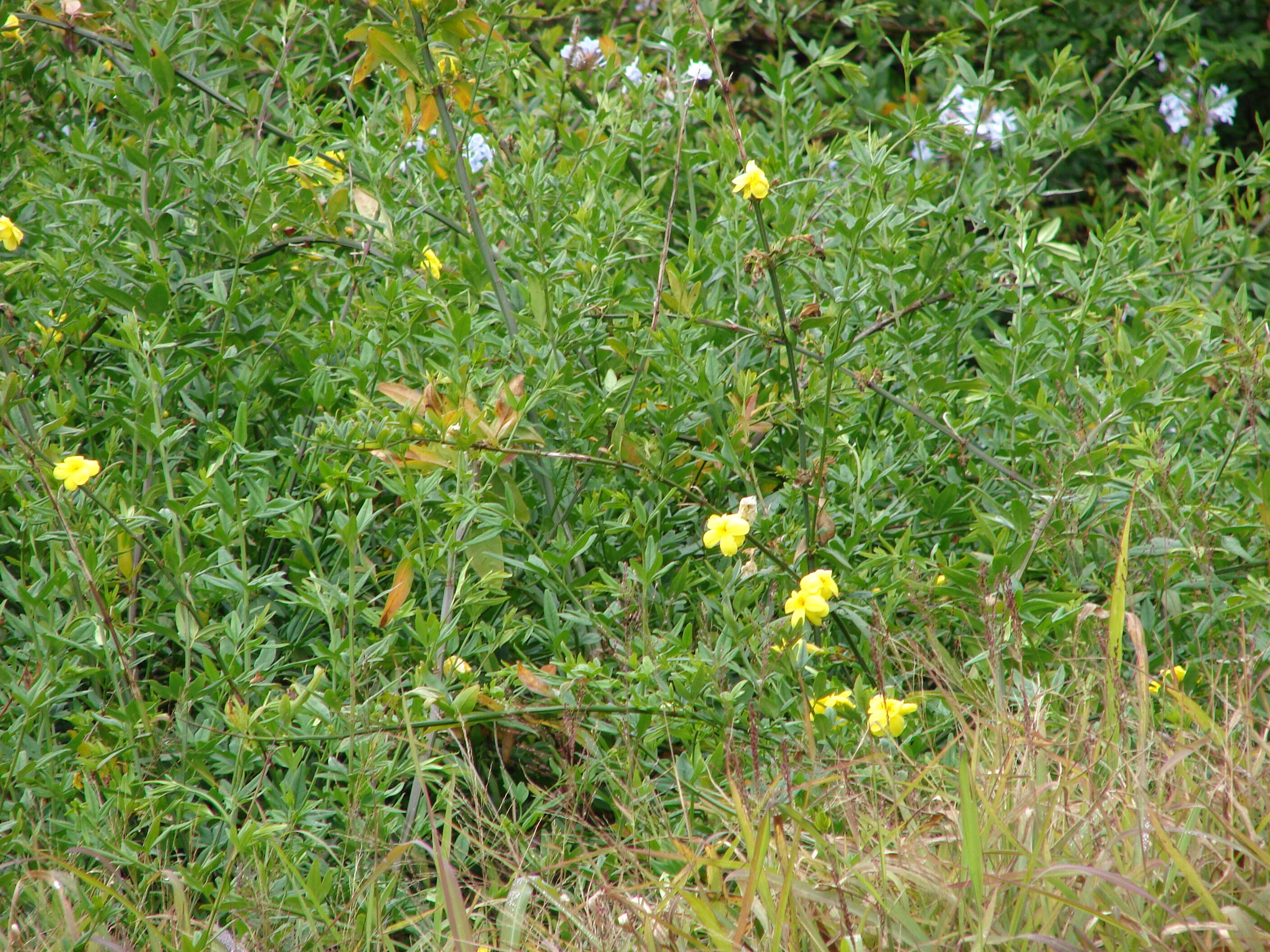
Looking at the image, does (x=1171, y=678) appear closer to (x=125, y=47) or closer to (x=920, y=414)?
(x=920, y=414)

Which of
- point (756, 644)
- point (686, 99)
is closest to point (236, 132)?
point (686, 99)

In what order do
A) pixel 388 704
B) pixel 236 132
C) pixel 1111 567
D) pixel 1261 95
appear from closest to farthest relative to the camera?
pixel 388 704 < pixel 1111 567 < pixel 236 132 < pixel 1261 95

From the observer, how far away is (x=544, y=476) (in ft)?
8.10

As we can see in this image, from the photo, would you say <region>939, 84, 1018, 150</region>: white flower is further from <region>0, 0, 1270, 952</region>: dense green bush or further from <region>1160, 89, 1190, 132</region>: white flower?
<region>1160, 89, 1190, 132</region>: white flower

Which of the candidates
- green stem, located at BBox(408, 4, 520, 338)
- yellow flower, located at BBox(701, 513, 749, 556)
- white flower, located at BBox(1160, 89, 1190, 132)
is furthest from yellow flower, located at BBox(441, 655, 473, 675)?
white flower, located at BBox(1160, 89, 1190, 132)

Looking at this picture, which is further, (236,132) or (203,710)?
(236,132)

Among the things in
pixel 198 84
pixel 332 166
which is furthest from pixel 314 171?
pixel 198 84

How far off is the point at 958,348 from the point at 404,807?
1.64 metres

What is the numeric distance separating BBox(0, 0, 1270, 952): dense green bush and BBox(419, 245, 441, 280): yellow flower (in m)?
0.03

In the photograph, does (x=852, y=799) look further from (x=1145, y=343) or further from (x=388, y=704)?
(x=1145, y=343)

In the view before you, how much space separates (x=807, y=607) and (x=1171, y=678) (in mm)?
688

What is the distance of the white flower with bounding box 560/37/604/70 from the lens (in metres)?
3.33

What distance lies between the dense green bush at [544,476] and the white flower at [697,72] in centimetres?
10

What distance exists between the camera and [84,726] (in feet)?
6.64
